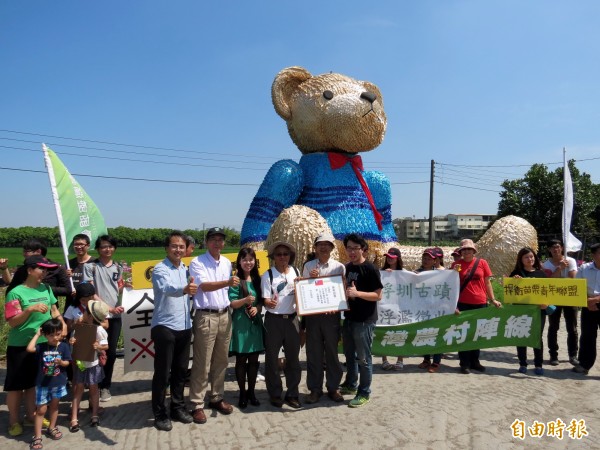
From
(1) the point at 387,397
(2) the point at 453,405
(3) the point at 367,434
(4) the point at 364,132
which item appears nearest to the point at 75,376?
(3) the point at 367,434

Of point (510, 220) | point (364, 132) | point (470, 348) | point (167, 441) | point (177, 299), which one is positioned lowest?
point (167, 441)

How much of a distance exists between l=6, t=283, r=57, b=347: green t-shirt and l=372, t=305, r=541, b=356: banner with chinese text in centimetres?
292

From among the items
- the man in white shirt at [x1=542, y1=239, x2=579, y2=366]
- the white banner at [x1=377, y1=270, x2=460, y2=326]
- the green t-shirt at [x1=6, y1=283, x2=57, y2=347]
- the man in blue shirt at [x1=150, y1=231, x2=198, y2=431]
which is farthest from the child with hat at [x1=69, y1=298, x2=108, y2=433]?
the man in white shirt at [x1=542, y1=239, x2=579, y2=366]

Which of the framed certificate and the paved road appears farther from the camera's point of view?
the framed certificate

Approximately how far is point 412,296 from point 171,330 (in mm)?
2573

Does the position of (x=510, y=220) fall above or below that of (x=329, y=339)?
above

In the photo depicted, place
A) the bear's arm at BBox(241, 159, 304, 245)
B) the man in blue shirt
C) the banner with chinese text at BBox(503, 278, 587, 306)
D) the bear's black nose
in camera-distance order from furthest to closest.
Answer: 1. the bear's black nose
2. the bear's arm at BBox(241, 159, 304, 245)
3. the banner with chinese text at BBox(503, 278, 587, 306)
4. the man in blue shirt

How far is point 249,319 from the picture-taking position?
3494 millimetres

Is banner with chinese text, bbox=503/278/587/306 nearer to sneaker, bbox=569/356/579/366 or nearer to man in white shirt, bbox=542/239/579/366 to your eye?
man in white shirt, bbox=542/239/579/366

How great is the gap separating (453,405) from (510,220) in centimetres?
443

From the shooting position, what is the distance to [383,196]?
23.0ft

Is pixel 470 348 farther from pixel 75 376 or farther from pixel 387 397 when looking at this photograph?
pixel 75 376

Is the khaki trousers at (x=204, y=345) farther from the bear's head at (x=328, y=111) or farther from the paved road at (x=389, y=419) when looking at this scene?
the bear's head at (x=328, y=111)

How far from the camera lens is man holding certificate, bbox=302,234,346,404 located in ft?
11.5
